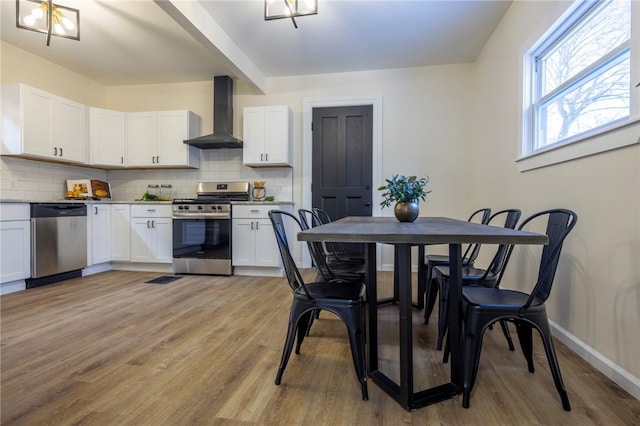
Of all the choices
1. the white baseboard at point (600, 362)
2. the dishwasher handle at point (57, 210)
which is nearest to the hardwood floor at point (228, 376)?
the white baseboard at point (600, 362)

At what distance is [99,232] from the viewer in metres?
3.96

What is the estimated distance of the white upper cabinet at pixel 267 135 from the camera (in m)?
4.06

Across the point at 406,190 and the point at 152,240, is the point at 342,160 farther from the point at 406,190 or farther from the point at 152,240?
the point at 152,240

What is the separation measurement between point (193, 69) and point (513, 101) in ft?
12.5

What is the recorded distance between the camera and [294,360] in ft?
5.64

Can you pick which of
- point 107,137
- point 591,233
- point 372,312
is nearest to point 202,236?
point 107,137

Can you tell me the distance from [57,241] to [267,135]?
8.90 feet

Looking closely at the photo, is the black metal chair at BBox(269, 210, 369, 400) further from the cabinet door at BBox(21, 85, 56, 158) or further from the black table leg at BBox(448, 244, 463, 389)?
the cabinet door at BBox(21, 85, 56, 158)

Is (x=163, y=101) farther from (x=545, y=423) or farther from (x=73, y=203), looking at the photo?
(x=545, y=423)

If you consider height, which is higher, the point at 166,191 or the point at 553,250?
the point at 166,191

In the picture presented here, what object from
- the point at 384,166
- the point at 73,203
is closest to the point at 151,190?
the point at 73,203

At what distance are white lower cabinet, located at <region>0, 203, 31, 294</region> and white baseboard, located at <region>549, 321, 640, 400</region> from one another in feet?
15.5

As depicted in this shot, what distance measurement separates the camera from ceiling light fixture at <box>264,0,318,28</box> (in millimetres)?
2375

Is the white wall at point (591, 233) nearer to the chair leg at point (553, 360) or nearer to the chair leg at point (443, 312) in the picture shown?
the chair leg at point (553, 360)
